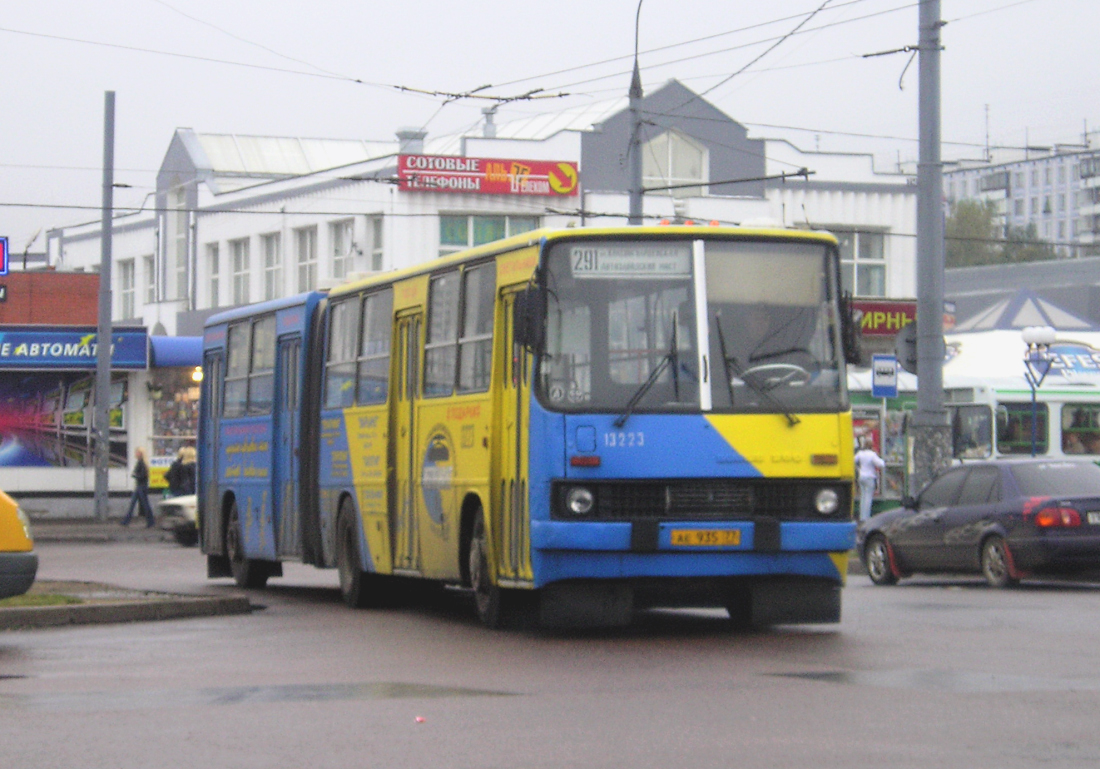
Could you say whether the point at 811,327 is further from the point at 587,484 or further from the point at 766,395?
the point at 587,484

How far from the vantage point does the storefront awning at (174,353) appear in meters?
43.0

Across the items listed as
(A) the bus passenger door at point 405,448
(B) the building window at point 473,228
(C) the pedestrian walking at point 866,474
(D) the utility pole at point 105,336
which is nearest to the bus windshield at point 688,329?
(A) the bus passenger door at point 405,448

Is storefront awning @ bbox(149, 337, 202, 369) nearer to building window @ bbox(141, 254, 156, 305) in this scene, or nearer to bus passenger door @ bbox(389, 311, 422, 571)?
building window @ bbox(141, 254, 156, 305)

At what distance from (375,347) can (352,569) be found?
206 centimetres

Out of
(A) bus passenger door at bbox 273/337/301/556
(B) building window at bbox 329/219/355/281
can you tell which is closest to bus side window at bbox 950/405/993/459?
(A) bus passenger door at bbox 273/337/301/556

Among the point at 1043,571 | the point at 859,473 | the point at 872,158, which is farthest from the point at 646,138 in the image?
the point at 1043,571

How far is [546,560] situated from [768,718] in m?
4.23

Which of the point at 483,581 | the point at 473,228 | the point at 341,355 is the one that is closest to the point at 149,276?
the point at 473,228

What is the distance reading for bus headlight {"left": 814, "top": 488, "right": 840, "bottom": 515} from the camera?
13.4 m

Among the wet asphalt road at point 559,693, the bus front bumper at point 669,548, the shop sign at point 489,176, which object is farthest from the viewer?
the shop sign at point 489,176

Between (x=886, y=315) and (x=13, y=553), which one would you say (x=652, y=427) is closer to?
(x=13, y=553)

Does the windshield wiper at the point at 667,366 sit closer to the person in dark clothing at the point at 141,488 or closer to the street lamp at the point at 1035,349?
the street lamp at the point at 1035,349

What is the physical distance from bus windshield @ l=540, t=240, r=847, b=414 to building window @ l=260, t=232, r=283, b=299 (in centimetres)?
4683

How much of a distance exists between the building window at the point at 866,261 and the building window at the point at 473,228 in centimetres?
1037
